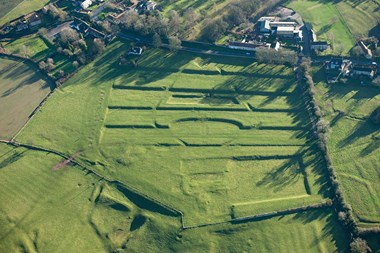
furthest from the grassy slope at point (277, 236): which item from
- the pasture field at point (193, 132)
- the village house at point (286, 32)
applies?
the village house at point (286, 32)

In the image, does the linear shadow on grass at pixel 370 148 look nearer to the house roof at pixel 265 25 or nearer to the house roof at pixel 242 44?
the house roof at pixel 242 44

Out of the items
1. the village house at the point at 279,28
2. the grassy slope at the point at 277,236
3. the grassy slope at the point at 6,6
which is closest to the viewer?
the grassy slope at the point at 277,236

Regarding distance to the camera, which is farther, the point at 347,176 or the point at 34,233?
the point at 347,176

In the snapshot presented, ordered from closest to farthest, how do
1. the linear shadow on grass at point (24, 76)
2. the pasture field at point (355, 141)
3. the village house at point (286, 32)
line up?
the pasture field at point (355, 141) → the linear shadow on grass at point (24, 76) → the village house at point (286, 32)

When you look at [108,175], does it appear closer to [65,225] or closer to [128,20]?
[65,225]

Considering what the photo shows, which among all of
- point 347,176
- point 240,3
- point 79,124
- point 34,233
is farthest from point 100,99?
point 347,176

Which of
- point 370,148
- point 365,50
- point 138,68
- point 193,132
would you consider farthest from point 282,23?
point 193,132
